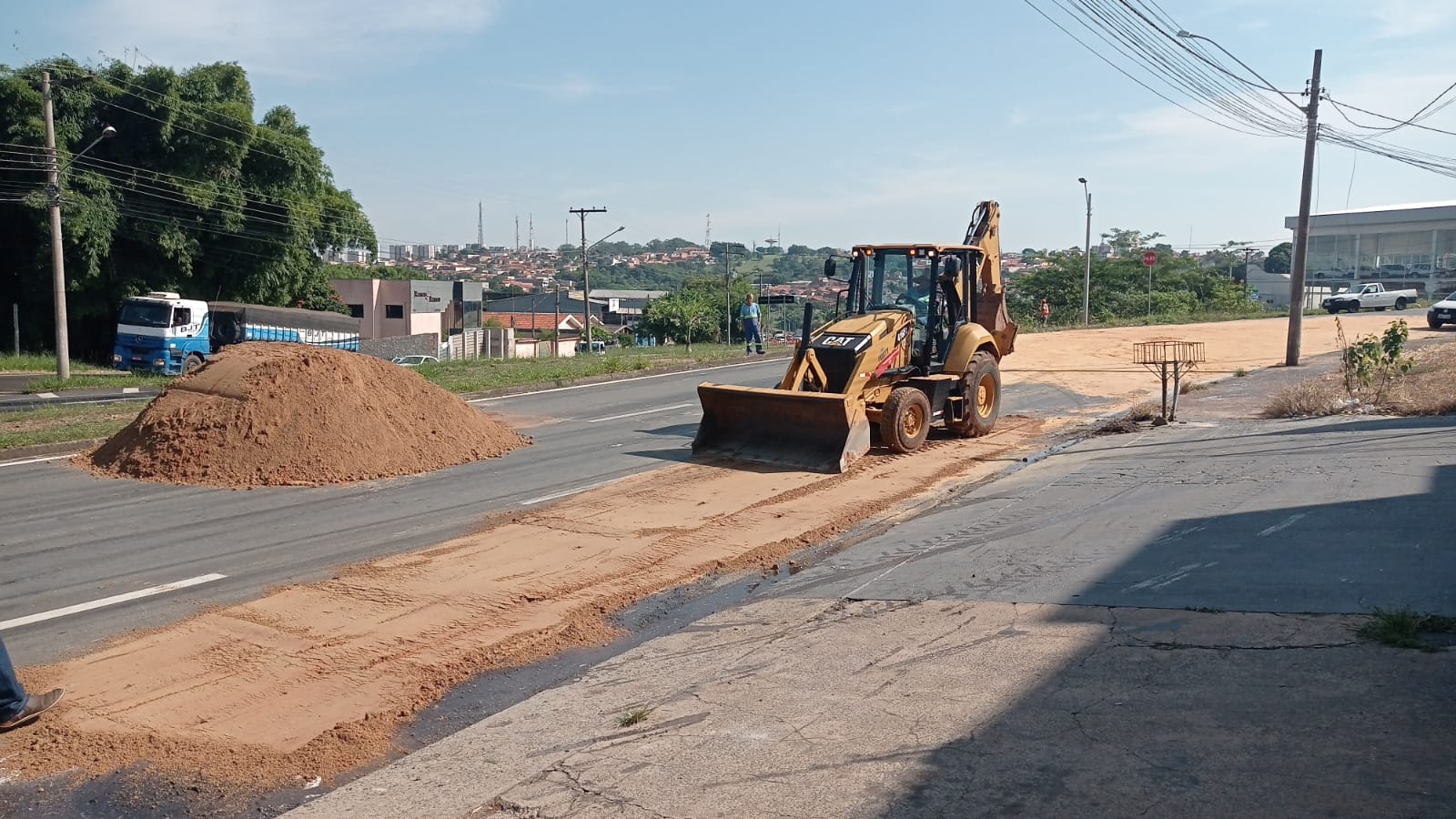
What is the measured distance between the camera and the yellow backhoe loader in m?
14.1

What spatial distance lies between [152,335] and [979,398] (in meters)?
27.4

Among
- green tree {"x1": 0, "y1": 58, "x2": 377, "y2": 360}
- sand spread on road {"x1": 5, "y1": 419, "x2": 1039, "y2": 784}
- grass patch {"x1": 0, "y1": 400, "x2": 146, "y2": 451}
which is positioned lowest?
sand spread on road {"x1": 5, "y1": 419, "x2": 1039, "y2": 784}

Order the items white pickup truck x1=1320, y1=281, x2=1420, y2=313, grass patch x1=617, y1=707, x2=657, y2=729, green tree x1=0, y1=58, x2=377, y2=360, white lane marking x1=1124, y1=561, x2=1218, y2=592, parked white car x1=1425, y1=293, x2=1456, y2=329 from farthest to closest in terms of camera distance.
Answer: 1. white pickup truck x1=1320, y1=281, x2=1420, y2=313
2. green tree x1=0, y1=58, x2=377, y2=360
3. parked white car x1=1425, y1=293, x2=1456, y2=329
4. white lane marking x1=1124, y1=561, x2=1218, y2=592
5. grass patch x1=617, y1=707, x2=657, y2=729


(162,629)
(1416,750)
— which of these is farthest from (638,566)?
(1416,750)

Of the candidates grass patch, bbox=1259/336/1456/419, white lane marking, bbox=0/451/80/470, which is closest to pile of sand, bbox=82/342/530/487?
white lane marking, bbox=0/451/80/470

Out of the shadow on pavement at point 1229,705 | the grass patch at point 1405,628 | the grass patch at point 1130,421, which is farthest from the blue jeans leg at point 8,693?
the grass patch at point 1130,421

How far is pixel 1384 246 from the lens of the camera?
80812 millimetres

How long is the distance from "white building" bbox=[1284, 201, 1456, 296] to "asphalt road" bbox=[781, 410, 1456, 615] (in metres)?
71.8

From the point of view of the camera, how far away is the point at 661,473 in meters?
14.0

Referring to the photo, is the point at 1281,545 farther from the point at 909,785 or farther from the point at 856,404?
the point at 856,404

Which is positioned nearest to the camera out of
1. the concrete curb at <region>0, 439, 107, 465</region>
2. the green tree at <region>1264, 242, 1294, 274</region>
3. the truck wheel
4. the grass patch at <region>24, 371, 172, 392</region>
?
the truck wheel

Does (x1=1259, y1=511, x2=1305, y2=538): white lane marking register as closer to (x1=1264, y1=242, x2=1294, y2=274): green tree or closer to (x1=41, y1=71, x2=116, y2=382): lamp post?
(x1=41, y1=71, x2=116, y2=382): lamp post

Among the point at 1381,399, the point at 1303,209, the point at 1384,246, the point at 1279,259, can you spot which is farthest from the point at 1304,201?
the point at 1279,259

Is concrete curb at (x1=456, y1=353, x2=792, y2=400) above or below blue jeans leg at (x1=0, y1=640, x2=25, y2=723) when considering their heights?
above
